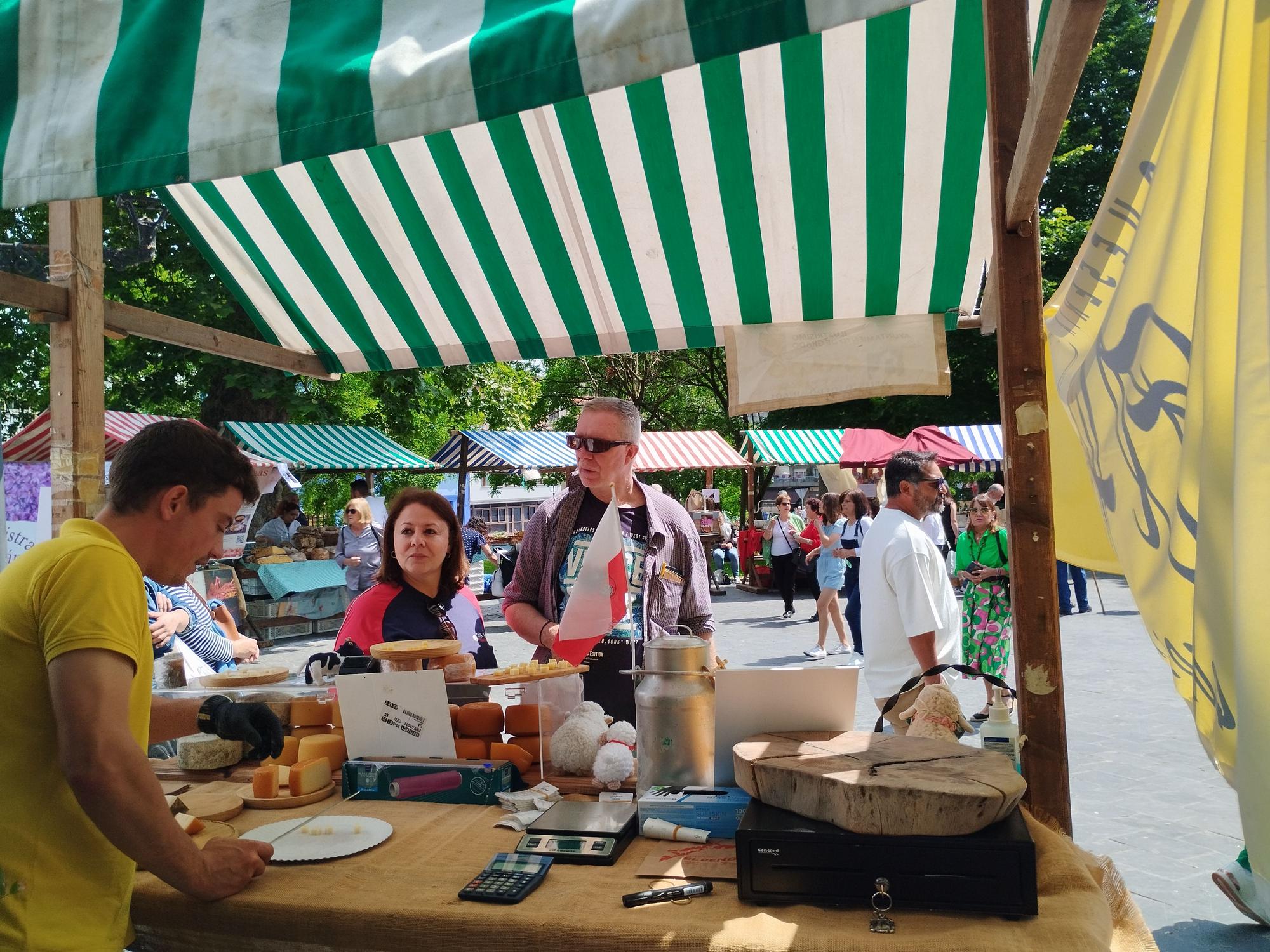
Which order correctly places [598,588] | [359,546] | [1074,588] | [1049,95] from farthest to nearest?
[1074,588]
[359,546]
[598,588]
[1049,95]

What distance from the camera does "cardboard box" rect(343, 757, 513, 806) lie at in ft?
7.35

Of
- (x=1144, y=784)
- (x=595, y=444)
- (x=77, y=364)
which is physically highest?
(x=77, y=364)

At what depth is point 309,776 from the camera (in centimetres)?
226

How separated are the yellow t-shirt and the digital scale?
0.78 m

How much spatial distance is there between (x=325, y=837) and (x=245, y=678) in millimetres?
1502

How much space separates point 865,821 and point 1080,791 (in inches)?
178

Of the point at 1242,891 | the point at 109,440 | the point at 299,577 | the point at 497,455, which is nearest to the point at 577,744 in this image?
the point at 1242,891

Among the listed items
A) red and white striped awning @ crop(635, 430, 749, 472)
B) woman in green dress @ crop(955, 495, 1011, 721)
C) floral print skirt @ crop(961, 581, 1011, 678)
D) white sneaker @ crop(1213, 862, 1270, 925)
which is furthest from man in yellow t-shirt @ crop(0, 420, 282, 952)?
red and white striped awning @ crop(635, 430, 749, 472)

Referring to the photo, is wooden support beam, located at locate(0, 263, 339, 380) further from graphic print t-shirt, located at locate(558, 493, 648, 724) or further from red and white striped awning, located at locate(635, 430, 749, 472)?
red and white striped awning, located at locate(635, 430, 749, 472)

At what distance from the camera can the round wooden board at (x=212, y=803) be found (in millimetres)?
2115

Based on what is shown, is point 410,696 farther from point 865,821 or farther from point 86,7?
point 86,7

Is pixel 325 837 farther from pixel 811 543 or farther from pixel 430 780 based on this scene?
pixel 811 543

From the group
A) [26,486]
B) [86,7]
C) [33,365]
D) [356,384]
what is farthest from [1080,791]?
[33,365]

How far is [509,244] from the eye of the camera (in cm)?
406
